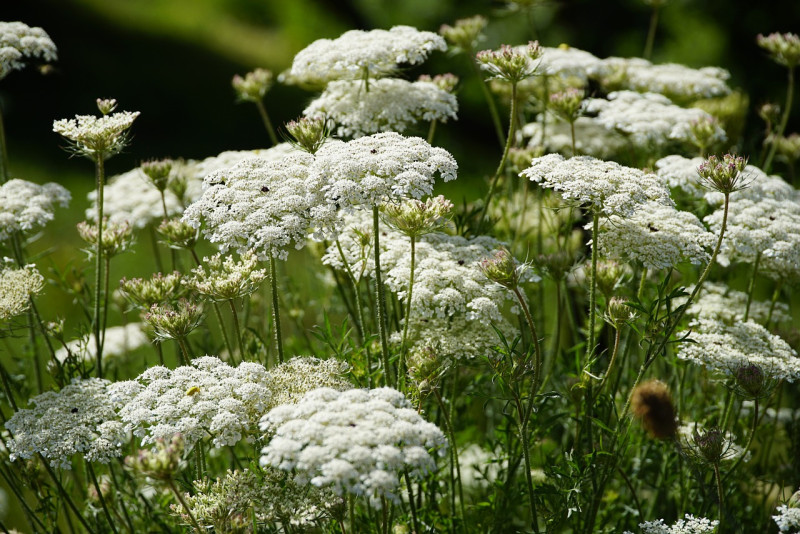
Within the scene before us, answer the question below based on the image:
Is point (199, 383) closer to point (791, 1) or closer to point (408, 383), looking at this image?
point (408, 383)

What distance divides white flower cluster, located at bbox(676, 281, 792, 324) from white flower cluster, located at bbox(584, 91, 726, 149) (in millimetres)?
951

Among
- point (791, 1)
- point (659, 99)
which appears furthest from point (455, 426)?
point (791, 1)

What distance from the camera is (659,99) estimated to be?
17.3 feet

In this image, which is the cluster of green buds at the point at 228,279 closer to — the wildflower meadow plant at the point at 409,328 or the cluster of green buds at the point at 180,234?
the wildflower meadow plant at the point at 409,328

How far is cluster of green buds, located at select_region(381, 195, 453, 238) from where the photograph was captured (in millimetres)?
3256

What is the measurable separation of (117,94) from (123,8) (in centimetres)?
438

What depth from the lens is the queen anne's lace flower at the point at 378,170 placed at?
10.3 feet

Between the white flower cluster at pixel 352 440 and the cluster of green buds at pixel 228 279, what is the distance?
0.80 m

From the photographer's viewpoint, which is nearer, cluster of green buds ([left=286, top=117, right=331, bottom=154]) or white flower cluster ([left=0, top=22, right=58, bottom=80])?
cluster of green buds ([left=286, top=117, right=331, bottom=154])

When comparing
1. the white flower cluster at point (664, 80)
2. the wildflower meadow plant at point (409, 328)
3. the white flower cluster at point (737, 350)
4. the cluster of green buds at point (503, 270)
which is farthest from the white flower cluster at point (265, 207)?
the white flower cluster at point (664, 80)

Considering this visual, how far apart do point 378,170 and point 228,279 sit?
0.82 metres

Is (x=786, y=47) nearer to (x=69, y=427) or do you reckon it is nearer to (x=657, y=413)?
(x=657, y=413)

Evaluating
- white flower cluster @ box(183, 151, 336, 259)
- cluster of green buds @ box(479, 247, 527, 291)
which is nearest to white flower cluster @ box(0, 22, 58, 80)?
white flower cluster @ box(183, 151, 336, 259)

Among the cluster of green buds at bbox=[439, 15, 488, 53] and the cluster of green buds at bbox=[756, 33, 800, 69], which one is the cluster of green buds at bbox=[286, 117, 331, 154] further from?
the cluster of green buds at bbox=[756, 33, 800, 69]
